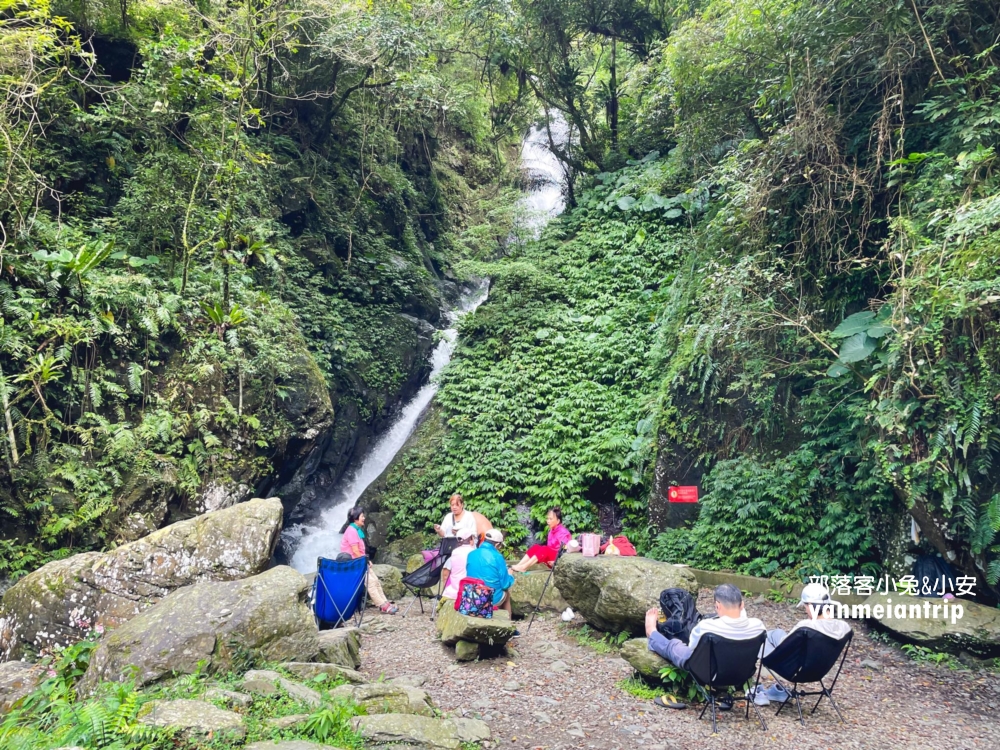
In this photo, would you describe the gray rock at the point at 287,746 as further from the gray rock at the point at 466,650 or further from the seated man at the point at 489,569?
the seated man at the point at 489,569

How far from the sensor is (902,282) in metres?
5.96

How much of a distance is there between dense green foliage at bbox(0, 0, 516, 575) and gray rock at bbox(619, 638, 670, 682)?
629 centimetres

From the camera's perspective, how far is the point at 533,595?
793 cm

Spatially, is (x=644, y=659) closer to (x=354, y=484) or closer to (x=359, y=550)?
(x=359, y=550)

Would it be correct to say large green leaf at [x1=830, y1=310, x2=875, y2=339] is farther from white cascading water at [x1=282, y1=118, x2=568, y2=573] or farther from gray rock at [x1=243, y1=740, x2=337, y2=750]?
white cascading water at [x1=282, y1=118, x2=568, y2=573]

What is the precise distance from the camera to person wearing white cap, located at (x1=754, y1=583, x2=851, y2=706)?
4.58 m

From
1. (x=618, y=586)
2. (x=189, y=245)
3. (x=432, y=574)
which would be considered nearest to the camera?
(x=618, y=586)

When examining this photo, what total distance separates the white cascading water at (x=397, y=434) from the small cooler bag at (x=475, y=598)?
5452 mm

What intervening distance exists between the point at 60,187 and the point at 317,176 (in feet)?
20.2

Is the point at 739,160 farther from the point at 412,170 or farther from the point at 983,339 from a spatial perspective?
the point at 412,170

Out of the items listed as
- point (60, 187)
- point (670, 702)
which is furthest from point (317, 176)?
point (670, 702)

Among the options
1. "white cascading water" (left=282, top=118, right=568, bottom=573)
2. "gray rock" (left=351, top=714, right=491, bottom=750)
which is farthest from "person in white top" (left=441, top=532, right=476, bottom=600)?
"white cascading water" (left=282, top=118, right=568, bottom=573)

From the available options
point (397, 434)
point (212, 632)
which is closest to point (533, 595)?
point (212, 632)

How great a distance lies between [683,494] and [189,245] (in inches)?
375
